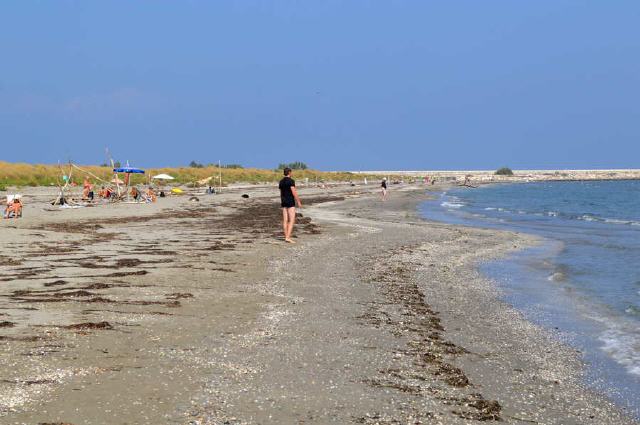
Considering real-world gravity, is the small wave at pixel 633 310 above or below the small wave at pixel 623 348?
below

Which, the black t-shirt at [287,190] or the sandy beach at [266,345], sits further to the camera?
the black t-shirt at [287,190]

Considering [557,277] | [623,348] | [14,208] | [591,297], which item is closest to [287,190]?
[557,277]

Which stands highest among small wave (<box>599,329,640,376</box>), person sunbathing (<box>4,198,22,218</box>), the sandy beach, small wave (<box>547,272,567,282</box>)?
person sunbathing (<box>4,198,22,218</box>)

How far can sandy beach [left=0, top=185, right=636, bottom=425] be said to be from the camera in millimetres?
5410

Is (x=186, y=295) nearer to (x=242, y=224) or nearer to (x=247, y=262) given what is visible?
(x=247, y=262)

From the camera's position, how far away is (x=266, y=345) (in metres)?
7.46

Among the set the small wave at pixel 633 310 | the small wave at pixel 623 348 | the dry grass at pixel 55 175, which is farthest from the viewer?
the dry grass at pixel 55 175

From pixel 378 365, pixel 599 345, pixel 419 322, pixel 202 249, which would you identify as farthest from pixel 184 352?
pixel 202 249

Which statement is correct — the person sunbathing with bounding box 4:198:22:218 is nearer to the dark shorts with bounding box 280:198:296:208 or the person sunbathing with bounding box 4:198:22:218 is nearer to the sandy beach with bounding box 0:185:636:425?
the sandy beach with bounding box 0:185:636:425

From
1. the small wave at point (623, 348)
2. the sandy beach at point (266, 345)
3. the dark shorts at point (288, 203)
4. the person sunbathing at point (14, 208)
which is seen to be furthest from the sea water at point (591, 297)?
the person sunbathing at point (14, 208)

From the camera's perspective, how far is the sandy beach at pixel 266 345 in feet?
17.7

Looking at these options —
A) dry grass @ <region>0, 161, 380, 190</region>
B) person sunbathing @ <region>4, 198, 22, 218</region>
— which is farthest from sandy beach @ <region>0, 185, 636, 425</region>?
dry grass @ <region>0, 161, 380, 190</region>

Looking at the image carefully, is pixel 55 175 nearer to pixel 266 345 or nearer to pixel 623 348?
pixel 266 345

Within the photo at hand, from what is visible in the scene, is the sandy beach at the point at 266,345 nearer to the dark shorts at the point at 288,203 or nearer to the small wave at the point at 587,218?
the dark shorts at the point at 288,203
